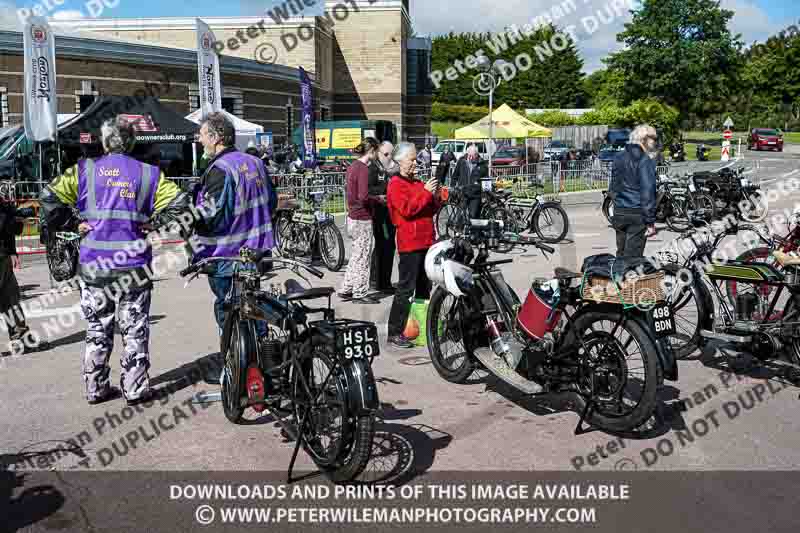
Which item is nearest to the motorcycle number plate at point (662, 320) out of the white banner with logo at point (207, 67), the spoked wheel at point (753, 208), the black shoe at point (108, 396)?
the black shoe at point (108, 396)

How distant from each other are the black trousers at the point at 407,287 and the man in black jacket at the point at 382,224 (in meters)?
2.28

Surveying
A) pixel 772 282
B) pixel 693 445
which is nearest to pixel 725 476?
pixel 693 445

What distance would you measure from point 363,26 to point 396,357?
176 ft

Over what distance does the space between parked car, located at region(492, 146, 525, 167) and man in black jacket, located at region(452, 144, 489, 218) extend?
69.5ft

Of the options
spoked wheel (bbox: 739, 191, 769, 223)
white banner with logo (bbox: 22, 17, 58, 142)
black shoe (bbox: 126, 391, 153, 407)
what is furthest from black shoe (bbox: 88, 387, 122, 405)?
spoked wheel (bbox: 739, 191, 769, 223)

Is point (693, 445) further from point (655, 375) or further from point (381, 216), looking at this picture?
point (381, 216)

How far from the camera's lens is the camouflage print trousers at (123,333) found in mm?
5664

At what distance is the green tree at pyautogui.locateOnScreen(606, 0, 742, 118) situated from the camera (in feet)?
208

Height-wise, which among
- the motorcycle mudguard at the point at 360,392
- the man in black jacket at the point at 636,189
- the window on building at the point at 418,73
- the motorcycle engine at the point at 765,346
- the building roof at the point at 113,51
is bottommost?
the motorcycle engine at the point at 765,346

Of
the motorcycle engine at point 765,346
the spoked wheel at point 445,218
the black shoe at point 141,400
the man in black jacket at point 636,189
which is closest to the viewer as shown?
the black shoe at point 141,400

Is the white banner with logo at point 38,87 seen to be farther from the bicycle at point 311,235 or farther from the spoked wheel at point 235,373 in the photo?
the spoked wheel at point 235,373

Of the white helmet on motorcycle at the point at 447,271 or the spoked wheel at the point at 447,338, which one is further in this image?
the spoked wheel at the point at 447,338

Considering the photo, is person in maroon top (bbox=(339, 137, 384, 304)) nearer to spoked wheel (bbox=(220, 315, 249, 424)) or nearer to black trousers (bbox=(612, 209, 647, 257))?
black trousers (bbox=(612, 209, 647, 257))

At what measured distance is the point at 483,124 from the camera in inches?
1227
